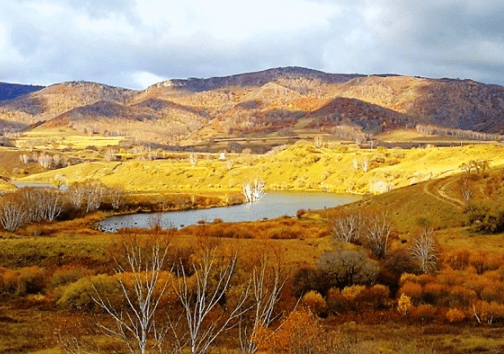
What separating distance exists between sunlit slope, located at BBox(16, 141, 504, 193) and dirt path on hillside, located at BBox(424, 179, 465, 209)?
34.9m

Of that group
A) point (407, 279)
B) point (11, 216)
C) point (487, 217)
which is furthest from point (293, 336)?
point (11, 216)

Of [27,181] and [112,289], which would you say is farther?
[27,181]

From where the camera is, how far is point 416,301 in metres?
32.4

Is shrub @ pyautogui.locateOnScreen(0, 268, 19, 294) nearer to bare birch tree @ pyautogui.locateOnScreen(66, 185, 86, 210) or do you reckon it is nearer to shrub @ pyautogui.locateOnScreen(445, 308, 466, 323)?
shrub @ pyautogui.locateOnScreen(445, 308, 466, 323)

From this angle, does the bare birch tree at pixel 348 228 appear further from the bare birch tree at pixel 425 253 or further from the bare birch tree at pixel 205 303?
the bare birch tree at pixel 205 303

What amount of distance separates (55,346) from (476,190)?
64.3m

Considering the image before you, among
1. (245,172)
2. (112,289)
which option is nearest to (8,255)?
(112,289)

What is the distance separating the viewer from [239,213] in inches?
3642

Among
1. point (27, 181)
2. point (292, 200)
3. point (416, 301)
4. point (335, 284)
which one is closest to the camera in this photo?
point (416, 301)

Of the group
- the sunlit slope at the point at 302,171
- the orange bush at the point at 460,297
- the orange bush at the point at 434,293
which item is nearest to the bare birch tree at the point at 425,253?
the orange bush at the point at 434,293

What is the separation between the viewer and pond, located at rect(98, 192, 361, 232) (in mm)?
79850

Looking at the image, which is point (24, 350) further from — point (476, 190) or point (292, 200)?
point (292, 200)

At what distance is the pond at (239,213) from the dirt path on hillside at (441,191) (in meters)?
24.2

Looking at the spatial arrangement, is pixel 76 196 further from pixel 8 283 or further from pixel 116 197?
pixel 8 283
